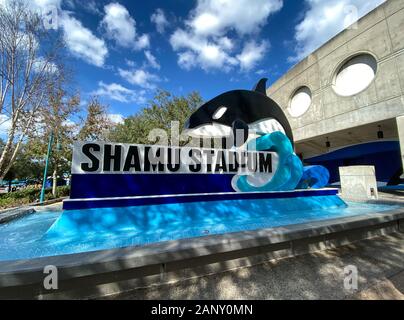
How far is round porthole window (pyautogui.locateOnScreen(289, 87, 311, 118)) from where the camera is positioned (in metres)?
18.5

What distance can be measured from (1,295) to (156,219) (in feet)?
14.0

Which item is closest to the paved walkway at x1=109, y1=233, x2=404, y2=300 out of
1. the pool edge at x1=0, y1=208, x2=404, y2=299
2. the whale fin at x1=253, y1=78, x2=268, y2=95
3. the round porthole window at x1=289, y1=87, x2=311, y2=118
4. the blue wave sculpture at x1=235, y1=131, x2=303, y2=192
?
the pool edge at x1=0, y1=208, x2=404, y2=299

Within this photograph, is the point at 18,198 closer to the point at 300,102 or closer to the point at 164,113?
the point at 164,113

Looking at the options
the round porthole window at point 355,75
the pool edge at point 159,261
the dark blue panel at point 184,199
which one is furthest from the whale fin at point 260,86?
the pool edge at point 159,261

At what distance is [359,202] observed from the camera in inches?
400

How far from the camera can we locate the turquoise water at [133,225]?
4953 mm

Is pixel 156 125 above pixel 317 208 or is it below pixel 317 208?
above

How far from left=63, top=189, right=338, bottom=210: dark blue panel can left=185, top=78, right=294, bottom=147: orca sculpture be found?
7.14ft

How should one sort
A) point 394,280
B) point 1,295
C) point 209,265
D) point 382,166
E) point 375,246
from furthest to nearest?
point 382,166 < point 375,246 < point 209,265 < point 394,280 < point 1,295

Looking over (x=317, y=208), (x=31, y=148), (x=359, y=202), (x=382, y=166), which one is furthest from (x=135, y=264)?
(x=382, y=166)

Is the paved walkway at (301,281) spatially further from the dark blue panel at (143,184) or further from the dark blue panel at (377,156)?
the dark blue panel at (377,156)

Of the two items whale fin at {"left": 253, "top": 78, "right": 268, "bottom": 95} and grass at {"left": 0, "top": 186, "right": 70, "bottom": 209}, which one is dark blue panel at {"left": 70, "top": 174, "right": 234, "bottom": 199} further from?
grass at {"left": 0, "top": 186, "right": 70, "bottom": 209}

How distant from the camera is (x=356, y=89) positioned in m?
14.3

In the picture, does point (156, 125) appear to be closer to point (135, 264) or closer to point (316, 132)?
point (316, 132)
